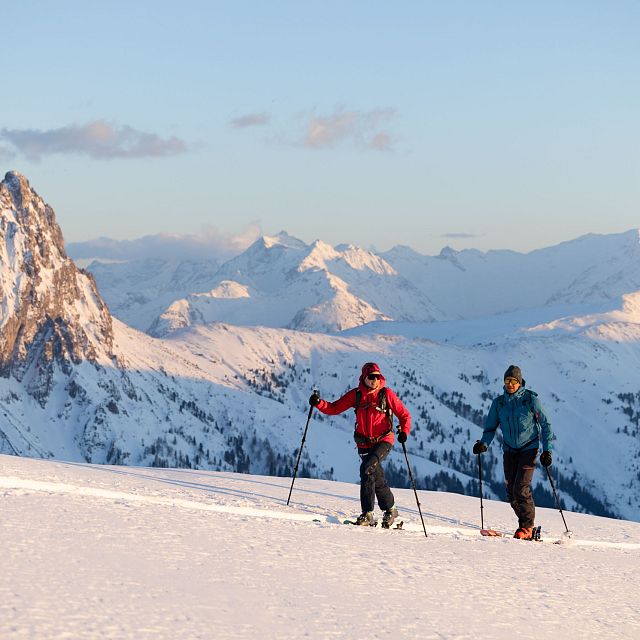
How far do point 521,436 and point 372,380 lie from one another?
3442mm

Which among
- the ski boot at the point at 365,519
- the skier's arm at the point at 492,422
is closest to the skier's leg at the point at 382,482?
the ski boot at the point at 365,519

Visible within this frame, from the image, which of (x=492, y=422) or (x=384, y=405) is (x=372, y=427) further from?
(x=492, y=422)

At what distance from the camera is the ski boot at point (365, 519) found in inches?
621

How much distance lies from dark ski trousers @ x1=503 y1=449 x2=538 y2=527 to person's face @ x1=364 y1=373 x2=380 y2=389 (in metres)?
3.45

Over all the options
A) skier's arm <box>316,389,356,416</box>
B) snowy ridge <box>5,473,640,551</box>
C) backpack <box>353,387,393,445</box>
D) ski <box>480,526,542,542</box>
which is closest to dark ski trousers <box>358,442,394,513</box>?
backpack <box>353,387,393,445</box>

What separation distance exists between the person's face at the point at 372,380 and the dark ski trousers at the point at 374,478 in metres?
0.97

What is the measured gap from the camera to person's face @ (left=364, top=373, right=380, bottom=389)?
50.6 ft

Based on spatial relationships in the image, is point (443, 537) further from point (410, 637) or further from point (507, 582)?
point (410, 637)

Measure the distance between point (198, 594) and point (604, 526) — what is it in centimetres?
1405

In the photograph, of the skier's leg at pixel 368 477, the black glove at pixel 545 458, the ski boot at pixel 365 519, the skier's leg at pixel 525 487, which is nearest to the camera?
the skier's leg at pixel 368 477

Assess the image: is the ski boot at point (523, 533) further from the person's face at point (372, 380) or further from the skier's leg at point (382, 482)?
the person's face at point (372, 380)

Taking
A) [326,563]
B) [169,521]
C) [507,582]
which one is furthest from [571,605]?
[169,521]

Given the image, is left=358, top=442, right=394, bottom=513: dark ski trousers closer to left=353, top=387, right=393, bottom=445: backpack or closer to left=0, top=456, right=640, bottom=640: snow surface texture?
left=353, top=387, right=393, bottom=445: backpack

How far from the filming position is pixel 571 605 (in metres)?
11.4
